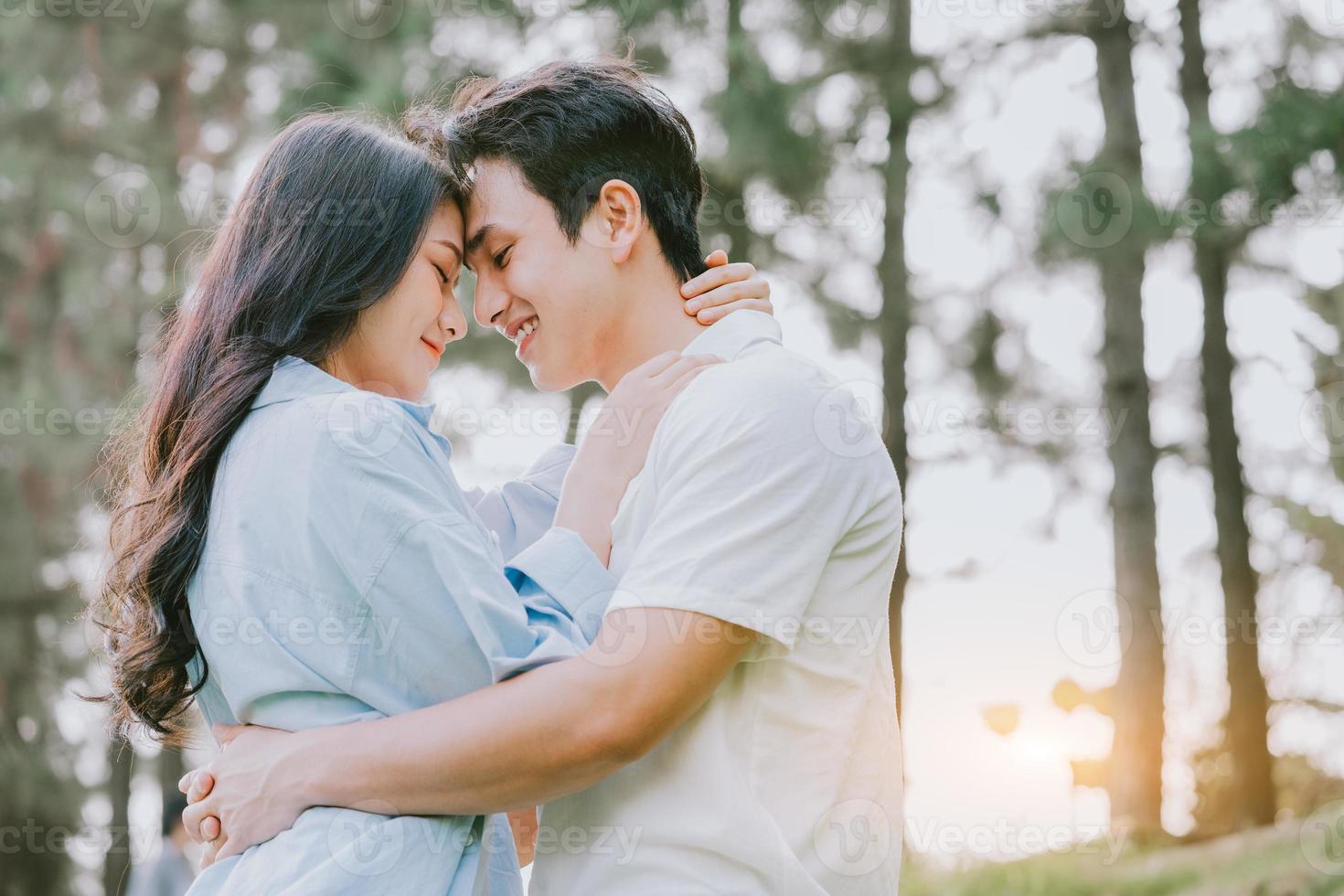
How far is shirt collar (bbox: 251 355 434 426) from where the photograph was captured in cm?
170

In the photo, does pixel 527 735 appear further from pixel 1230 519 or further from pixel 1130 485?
pixel 1230 519

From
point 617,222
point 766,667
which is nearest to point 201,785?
point 766,667

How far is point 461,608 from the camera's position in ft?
5.04

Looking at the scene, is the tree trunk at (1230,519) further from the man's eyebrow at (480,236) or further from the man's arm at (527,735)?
the man's arm at (527,735)

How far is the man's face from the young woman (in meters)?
0.17

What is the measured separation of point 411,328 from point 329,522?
0.47m

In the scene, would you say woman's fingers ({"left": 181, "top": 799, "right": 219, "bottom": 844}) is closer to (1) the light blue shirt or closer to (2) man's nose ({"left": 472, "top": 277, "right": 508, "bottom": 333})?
(1) the light blue shirt

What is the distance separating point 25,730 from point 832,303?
24.5 feet

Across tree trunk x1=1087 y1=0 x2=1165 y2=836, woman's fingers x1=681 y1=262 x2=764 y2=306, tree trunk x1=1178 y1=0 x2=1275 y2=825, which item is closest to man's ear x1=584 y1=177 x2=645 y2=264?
woman's fingers x1=681 y1=262 x2=764 y2=306

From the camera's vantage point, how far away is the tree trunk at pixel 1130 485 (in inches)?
312

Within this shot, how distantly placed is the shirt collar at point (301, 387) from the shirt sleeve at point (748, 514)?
0.35m

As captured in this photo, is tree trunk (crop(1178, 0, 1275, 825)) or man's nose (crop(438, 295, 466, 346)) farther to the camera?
tree trunk (crop(1178, 0, 1275, 825))

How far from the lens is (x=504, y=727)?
58.0 inches

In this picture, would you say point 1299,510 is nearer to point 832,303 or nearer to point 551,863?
point 832,303
